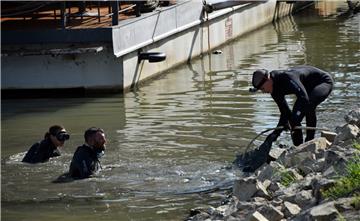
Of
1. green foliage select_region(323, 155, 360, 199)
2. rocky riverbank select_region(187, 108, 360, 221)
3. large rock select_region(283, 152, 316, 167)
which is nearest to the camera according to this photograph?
rocky riverbank select_region(187, 108, 360, 221)

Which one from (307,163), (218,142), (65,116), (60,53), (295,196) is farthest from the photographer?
(60,53)

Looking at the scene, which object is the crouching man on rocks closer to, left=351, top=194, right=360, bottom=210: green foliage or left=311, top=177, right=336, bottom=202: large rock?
left=311, top=177, right=336, bottom=202: large rock

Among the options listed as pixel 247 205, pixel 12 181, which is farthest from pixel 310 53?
pixel 247 205

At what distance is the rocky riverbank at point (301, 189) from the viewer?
22.6 feet

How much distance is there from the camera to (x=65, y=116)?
54.9ft

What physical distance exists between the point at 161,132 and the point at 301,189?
6.82 metres

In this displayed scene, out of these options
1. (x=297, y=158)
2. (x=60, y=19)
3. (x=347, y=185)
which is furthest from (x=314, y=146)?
(x=60, y=19)

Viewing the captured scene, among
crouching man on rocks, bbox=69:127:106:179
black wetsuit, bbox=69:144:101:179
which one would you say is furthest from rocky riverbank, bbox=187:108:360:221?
black wetsuit, bbox=69:144:101:179

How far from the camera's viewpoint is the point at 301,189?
816cm

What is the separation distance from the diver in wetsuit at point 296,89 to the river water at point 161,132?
38.4 inches

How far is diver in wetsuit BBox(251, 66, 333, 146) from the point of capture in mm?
11211

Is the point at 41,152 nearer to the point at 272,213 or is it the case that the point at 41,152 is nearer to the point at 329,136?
the point at 329,136

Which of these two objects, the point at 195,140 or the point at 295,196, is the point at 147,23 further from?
the point at 295,196

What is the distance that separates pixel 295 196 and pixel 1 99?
39.1 ft
